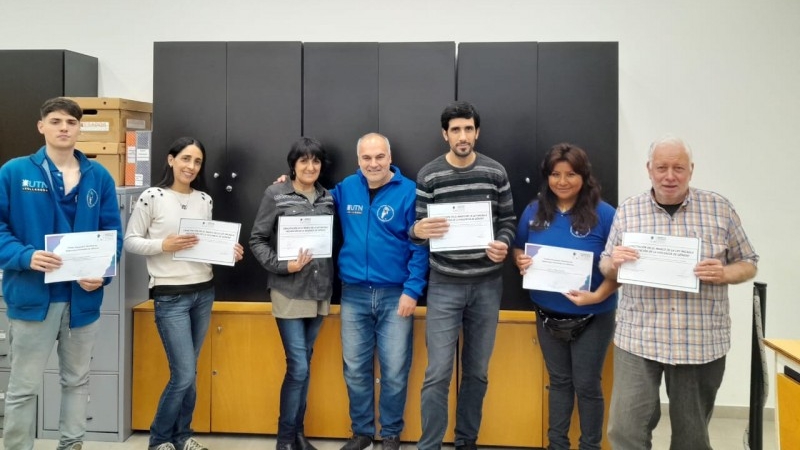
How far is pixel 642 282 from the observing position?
2.00m

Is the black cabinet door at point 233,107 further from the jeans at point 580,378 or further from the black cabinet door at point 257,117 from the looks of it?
the jeans at point 580,378

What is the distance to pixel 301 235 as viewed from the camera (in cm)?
260

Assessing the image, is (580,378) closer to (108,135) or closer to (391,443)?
(391,443)

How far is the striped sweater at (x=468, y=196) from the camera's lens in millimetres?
2473

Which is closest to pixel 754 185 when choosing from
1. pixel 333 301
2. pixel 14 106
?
pixel 333 301

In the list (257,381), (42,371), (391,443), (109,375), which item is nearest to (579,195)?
(391,443)

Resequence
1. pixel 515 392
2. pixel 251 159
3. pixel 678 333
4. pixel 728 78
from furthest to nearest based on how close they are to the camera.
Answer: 1. pixel 728 78
2. pixel 251 159
3. pixel 515 392
4. pixel 678 333

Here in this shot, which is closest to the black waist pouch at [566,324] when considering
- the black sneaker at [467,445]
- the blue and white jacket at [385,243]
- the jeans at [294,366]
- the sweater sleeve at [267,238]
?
the blue and white jacket at [385,243]

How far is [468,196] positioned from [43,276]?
73.8 inches

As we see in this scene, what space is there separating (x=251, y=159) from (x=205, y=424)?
1.55 meters

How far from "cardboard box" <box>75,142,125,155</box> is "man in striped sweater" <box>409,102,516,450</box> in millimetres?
1923

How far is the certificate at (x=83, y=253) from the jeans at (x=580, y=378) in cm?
197

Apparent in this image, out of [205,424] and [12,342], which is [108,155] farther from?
[205,424]

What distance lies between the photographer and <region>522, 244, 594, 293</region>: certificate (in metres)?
2.30
